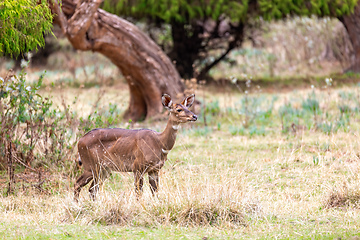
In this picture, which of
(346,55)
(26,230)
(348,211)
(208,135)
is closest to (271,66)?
(346,55)

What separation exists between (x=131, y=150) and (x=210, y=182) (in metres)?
1.09

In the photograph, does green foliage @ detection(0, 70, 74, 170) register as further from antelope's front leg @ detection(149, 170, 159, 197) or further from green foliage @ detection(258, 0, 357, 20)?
green foliage @ detection(258, 0, 357, 20)

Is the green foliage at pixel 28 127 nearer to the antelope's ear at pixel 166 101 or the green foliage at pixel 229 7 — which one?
the antelope's ear at pixel 166 101

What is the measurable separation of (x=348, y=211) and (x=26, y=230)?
3718 millimetres

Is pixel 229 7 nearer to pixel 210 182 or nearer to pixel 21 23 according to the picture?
pixel 21 23

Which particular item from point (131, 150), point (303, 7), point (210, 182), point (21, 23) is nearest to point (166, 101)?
point (131, 150)

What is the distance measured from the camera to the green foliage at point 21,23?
637 cm

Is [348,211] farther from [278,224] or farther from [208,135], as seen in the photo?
[208,135]

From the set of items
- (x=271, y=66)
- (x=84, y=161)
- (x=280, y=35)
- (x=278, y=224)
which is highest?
(x=280, y=35)

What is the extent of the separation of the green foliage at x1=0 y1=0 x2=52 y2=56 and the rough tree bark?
3503 mm

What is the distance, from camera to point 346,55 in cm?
2081

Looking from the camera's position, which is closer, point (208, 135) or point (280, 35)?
point (208, 135)

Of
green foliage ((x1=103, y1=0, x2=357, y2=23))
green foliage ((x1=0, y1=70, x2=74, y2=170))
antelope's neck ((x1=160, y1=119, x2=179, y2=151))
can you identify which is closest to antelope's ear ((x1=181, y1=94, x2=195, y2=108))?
antelope's neck ((x1=160, y1=119, x2=179, y2=151))

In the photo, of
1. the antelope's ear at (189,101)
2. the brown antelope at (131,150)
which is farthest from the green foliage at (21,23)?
the antelope's ear at (189,101)
